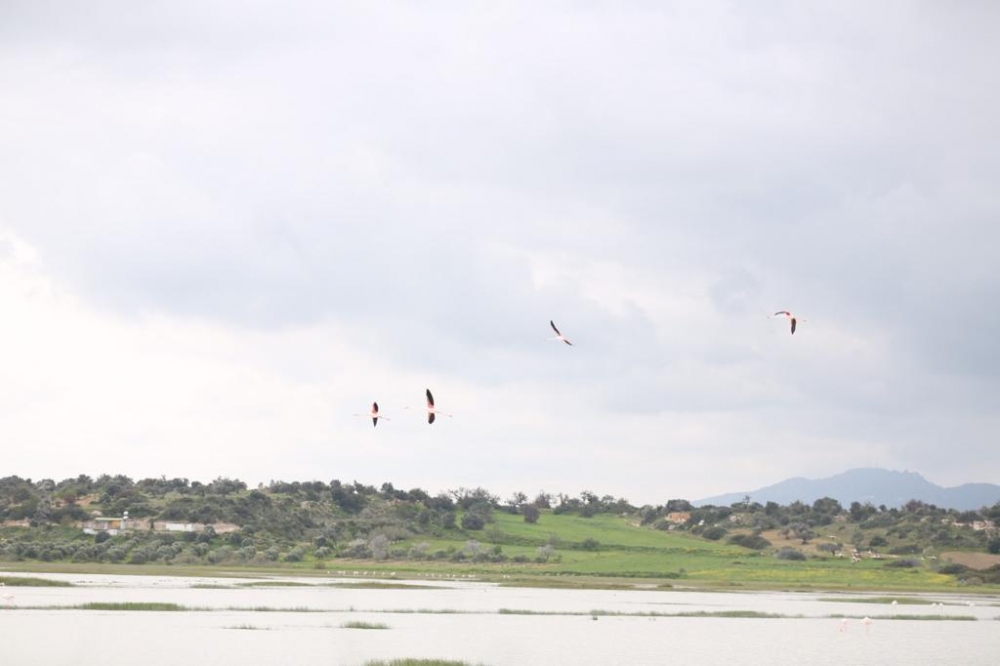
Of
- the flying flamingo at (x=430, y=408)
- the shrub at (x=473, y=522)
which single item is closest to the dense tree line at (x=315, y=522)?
the shrub at (x=473, y=522)

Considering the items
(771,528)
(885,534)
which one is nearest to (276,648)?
(885,534)

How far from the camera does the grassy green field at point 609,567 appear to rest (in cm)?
11025

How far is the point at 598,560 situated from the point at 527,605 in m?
54.9

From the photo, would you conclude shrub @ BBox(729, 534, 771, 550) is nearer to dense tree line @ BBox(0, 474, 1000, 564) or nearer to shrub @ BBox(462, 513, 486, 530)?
dense tree line @ BBox(0, 474, 1000, 564)

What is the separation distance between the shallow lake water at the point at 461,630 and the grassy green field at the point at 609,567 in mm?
22685

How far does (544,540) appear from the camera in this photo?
15225 cm

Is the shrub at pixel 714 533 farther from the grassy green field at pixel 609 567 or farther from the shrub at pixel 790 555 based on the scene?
the shrub at pixel 790 555

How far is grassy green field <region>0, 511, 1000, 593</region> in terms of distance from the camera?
11025 centimetres

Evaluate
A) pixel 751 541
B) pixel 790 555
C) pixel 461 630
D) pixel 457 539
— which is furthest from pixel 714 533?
pixel 461 630

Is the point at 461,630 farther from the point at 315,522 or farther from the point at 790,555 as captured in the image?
the point at 315,522

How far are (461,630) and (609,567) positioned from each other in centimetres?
6501

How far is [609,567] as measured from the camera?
122 metres

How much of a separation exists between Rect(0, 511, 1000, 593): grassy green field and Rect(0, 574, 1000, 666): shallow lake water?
74.4 ft

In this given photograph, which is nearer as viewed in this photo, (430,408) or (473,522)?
(430,408)
